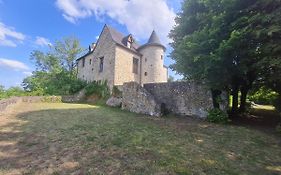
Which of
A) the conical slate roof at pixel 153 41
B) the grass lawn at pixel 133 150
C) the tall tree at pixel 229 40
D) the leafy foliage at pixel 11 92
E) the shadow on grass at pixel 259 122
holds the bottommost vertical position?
the grass lawn at pixel 133 150

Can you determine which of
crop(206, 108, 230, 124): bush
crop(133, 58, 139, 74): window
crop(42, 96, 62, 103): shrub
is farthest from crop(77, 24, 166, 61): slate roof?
crop(206, 108, 230, 124): bush

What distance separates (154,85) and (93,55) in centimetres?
1669

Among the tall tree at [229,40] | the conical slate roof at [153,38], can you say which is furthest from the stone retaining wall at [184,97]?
the conical slate roof at [153,38]

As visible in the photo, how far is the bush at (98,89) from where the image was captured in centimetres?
2207

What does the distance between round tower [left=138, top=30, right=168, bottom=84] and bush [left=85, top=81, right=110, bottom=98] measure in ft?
18.0

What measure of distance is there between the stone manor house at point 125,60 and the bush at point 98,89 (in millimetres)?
730

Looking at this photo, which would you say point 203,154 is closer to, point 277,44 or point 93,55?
point 277,44

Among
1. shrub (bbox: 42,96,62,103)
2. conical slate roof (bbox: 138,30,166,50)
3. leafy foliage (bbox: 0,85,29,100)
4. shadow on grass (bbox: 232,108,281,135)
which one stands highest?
conical slate roof (bbox: 138,30,166,50)

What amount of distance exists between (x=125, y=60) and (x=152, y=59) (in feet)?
12.3

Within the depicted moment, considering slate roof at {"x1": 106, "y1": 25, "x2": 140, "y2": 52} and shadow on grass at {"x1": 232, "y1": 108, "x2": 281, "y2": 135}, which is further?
slate roof at {"x1": 106, "y1": 25, "x2": 140, "y2": 52}

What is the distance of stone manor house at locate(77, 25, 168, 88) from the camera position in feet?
75.9

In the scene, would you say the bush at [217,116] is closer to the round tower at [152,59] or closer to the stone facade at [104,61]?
the stone facade at [104,61]

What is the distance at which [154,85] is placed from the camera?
1324 cm

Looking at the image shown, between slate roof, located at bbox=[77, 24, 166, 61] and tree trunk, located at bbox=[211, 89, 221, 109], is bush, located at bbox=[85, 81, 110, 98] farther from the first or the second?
tree trunk, located at bbox=[211, 89, 221, 109]
